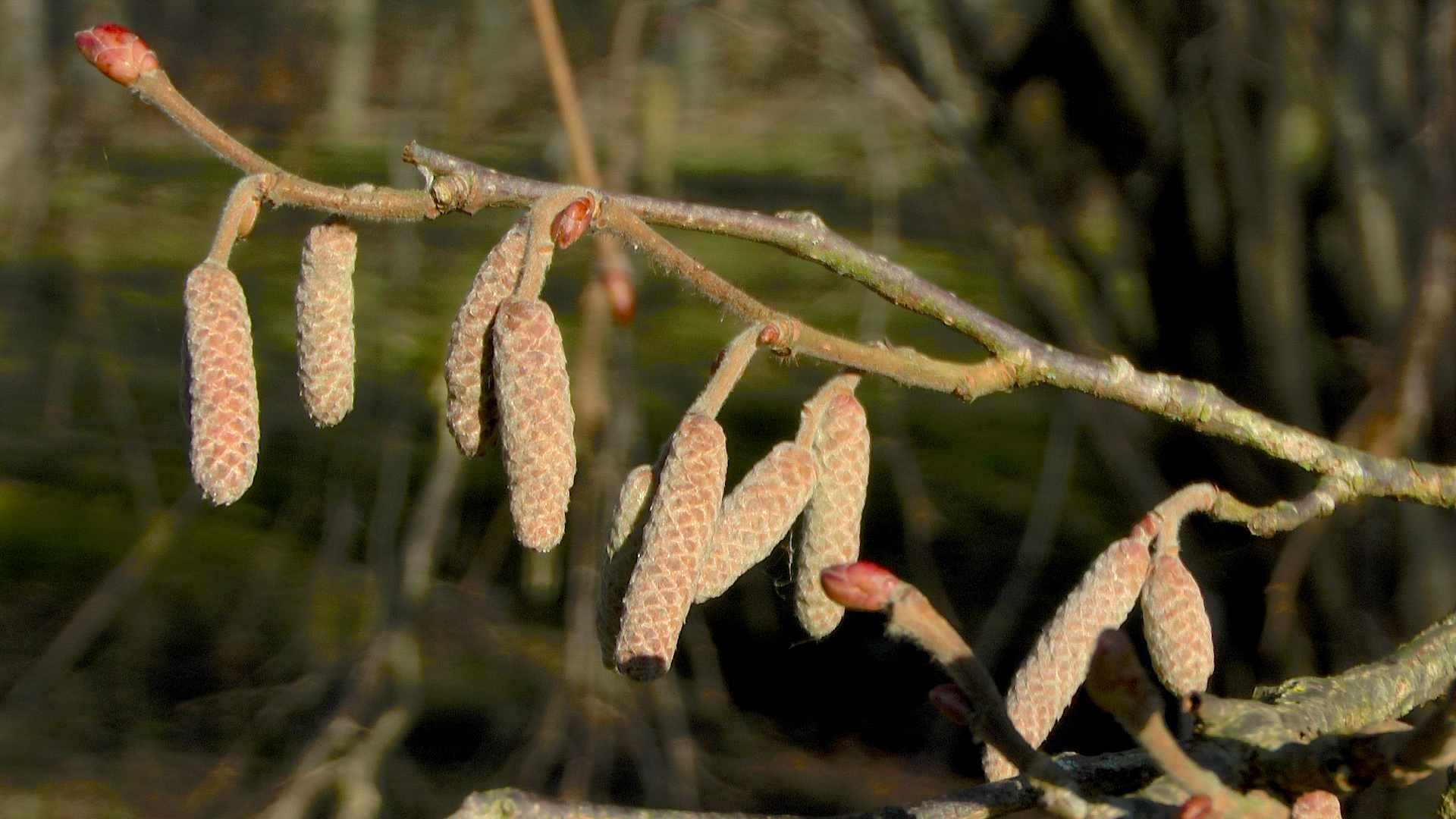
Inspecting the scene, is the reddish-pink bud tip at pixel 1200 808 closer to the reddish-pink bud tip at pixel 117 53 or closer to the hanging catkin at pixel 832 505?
the hanging catkin at pixel 832 505

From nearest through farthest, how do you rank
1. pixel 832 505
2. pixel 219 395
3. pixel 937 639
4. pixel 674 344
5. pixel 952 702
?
1. pixel 937 639
2. pixel 952 702
3. pixel 219 395
4. pixel 832 505
5. pixel 674 344

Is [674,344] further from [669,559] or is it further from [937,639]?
[937,639]

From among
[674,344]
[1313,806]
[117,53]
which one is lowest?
[1313,806]

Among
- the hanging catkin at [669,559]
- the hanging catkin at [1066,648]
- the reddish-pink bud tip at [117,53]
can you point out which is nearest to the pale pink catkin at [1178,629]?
the hanging catkin at [1066,648]

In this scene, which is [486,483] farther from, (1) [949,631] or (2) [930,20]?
(1) [949,631]

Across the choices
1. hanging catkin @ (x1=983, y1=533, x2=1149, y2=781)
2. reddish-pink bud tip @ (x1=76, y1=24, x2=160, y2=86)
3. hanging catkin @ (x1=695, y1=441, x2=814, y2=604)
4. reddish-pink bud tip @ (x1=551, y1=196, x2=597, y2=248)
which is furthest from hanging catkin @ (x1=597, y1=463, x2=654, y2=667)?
reddish-pink bud tip @ (x1=76, y1=24, x2=160, y2=86)

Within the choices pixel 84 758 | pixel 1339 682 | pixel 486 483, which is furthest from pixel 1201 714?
pixel 486 483

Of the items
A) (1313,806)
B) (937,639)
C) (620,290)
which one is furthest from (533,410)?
(620,290)
